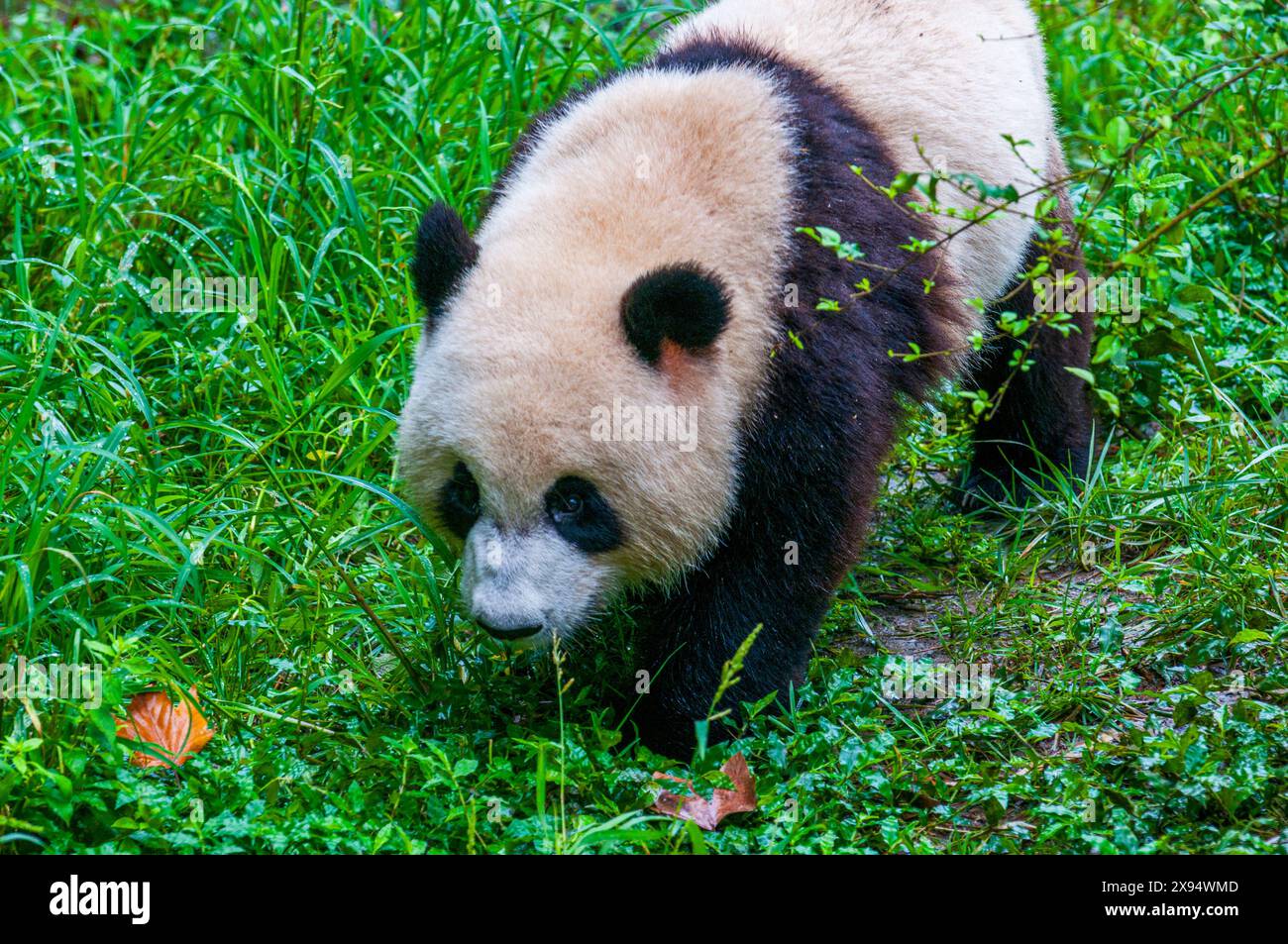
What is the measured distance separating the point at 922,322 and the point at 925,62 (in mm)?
1098

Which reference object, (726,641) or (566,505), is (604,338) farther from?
(726,641)

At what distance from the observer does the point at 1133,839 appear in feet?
12.4

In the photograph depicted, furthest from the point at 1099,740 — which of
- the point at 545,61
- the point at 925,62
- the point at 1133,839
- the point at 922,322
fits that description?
the point at 545,61

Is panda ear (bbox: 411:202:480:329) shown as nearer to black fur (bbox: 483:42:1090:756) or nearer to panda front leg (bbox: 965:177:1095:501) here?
black fur (bbox: 483:42:1090:756)

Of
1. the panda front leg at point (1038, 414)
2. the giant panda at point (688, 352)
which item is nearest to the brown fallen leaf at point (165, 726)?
the giant panda at point (688, 352)

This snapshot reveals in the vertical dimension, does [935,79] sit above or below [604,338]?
above

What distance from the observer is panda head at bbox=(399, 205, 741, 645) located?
4.11 metres

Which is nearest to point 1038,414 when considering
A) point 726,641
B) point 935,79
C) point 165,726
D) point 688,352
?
point 935,79

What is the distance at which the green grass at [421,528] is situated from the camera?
156 inches

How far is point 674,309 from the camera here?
407 cm

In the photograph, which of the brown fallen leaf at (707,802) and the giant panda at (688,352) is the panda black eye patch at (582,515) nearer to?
the giant panda at (688,352)

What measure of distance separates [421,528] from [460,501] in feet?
1.24

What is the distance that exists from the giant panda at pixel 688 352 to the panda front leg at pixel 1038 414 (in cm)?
114
